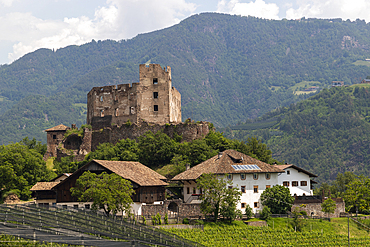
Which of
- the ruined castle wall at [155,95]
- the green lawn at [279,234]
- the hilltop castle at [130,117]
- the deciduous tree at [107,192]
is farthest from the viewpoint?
the ruined castle wall at [155,95]

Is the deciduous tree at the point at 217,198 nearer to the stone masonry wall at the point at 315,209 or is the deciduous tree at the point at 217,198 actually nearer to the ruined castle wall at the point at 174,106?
the stone masonry wall at the point at 315,209

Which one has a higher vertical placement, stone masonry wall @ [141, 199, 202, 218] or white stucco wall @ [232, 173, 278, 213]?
white stucco wall @ [232, 173, 278, 213]

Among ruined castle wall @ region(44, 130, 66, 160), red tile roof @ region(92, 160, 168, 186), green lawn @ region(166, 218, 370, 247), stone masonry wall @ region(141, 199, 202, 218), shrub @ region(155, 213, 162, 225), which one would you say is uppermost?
ruined castle wall @ region(44, 130, 66, 160)

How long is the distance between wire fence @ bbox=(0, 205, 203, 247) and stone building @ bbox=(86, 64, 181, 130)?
52.3 meters

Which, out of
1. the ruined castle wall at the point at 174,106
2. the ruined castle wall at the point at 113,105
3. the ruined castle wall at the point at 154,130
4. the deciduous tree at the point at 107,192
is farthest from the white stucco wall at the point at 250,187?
the ruined castle wall at the point at 113,105

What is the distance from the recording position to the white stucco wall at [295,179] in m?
93.9

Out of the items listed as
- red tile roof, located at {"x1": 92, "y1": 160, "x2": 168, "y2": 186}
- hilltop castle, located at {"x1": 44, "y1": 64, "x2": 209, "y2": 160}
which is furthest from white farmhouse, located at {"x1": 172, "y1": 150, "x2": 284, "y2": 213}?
hilltop castle, located at {"x1": 44, "y1": 64, "x2": 209, "y2": 160}

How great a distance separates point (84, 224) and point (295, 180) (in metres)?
50.5

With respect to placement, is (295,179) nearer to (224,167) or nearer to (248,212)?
(224,167)

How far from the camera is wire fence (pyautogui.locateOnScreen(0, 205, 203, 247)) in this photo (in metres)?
Answer: 49.3

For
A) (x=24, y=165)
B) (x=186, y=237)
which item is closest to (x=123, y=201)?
(x=186, y=237)

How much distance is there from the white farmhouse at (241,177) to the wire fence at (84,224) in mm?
17789

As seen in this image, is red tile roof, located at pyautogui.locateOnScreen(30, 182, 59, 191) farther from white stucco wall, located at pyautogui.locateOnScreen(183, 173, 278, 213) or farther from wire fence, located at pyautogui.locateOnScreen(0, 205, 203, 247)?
white stucco wall, located at pyautogui.locateOnScreen(183, 173, 278, 213)

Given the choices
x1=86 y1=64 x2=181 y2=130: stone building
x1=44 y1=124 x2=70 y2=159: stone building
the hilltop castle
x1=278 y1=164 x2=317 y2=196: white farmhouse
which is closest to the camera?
x1=278 y1=164 x2=317 y2=196: white farmhouse
